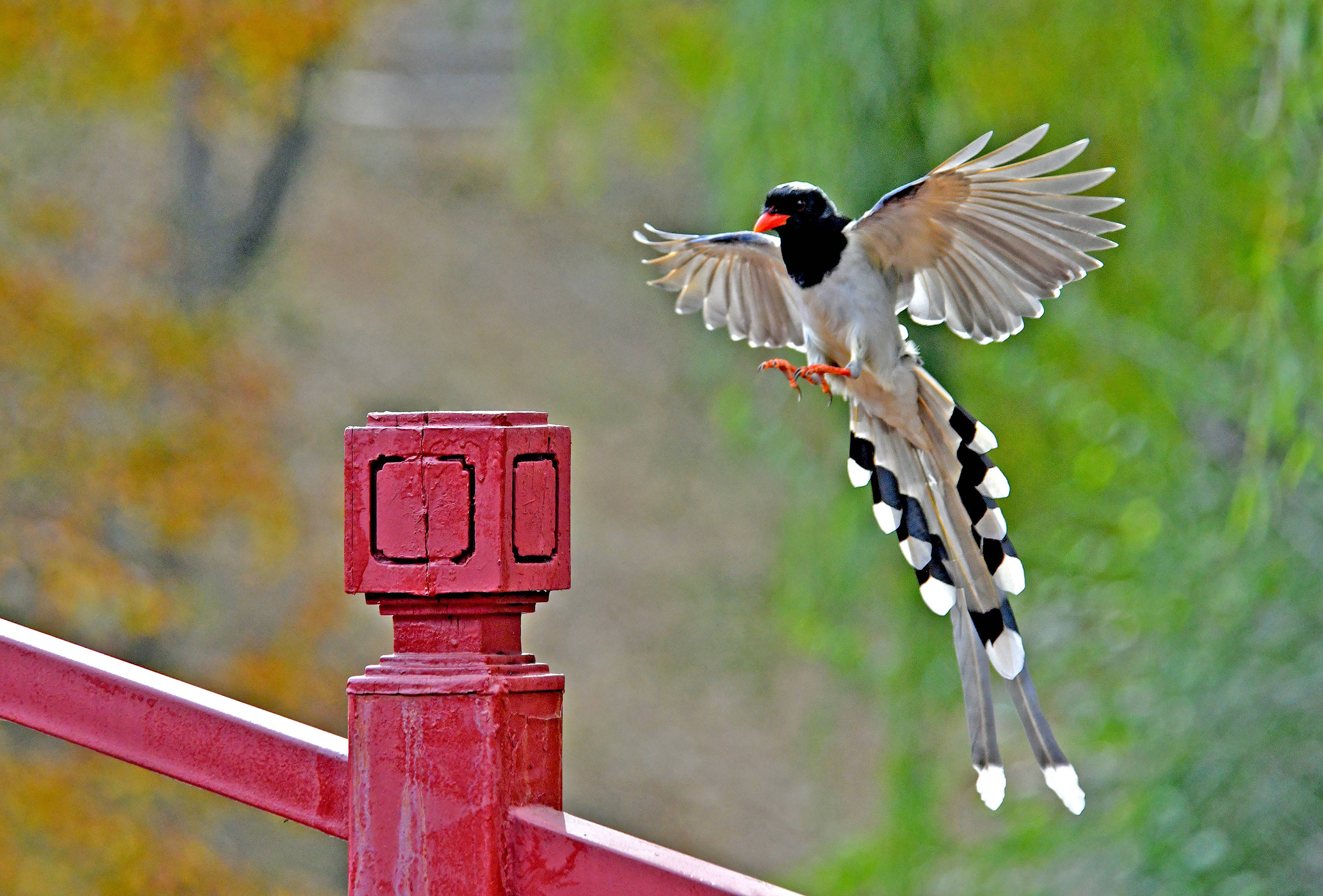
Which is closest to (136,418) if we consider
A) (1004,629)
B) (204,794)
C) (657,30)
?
(204,794)

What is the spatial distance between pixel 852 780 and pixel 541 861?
707 cm

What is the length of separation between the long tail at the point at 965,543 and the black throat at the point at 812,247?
135 millimetres

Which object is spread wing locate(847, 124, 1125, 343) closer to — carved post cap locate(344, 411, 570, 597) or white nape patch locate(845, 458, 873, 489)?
white nape patch locate(845, 458, 873, 489)

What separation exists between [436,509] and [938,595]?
1.76 ft

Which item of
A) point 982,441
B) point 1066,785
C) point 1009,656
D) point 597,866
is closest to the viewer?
point 597,866

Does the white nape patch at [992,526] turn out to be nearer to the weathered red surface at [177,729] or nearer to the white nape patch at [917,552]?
the white nape patch at [917,552]

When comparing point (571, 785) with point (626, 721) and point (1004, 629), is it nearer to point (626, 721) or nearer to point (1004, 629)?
point (626, 721)

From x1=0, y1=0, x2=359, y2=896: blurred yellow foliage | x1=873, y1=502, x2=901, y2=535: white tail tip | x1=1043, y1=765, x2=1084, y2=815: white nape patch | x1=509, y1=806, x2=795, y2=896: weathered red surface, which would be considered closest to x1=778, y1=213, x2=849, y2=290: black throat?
x1=873, y1=502, x2=901, y2=535: white tail tip

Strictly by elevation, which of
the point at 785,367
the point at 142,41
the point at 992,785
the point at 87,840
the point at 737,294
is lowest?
the point at 87,840

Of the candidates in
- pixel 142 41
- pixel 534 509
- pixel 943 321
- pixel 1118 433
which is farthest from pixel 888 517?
pixel 142 41

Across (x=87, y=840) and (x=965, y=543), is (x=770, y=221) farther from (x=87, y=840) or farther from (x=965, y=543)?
(x=87, y=840)

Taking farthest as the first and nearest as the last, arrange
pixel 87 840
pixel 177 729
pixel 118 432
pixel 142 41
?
1. pixel 118 432
2. pixel 142 41
3. pixel 87 840
4. pixel 177 729

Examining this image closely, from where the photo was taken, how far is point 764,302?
1.59 m

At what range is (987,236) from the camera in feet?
4.29
